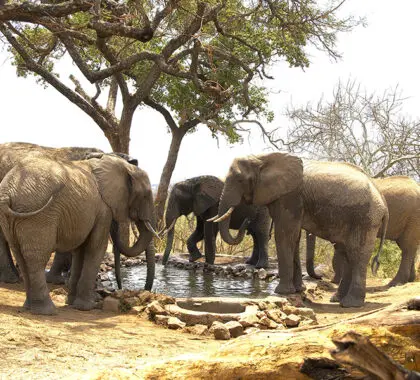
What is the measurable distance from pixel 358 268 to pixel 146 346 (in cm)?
515

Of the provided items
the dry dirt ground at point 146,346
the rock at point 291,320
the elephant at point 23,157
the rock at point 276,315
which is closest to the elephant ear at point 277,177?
the dry dirt ground at point 146,346

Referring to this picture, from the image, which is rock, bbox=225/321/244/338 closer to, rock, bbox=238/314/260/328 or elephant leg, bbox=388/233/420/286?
rock, bbox=238/314/260/328

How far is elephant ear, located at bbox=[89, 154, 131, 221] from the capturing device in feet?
31.0

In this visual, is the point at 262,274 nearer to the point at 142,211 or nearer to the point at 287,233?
the point at 287,233

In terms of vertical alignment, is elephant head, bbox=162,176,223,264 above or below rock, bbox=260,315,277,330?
above

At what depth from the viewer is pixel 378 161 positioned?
22375 millimetres

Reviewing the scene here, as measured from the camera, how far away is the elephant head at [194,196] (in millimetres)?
15250

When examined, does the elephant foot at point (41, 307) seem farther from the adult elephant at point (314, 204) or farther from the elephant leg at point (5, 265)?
the adult elephant at point (314, 204)

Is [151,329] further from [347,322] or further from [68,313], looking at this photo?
[347,322]

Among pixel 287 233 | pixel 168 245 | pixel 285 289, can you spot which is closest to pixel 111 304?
pixel 285 289

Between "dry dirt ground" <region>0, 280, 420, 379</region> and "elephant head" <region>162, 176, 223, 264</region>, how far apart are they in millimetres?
4945

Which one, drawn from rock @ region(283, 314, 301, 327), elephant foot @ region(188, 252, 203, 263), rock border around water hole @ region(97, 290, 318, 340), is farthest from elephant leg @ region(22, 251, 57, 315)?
elephant foot @ region(188, 252, 203, 263)

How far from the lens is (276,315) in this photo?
840 centimetres

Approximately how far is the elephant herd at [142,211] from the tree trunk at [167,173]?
8.21 m
